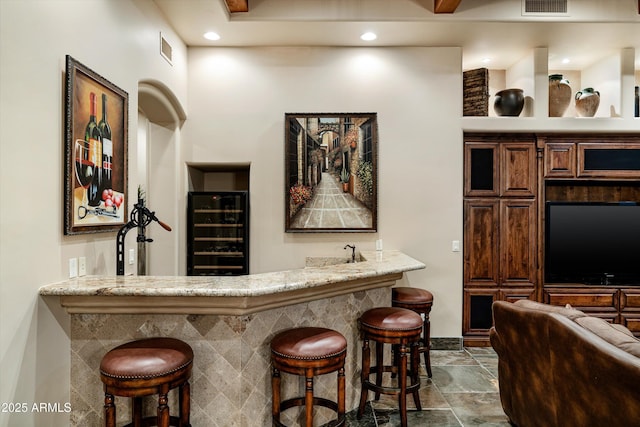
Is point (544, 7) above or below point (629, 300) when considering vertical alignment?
above

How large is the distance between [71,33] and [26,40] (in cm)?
41

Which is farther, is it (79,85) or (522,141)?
(522,141)

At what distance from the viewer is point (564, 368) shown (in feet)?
6.47

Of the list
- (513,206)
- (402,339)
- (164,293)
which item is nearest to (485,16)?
(513,206)

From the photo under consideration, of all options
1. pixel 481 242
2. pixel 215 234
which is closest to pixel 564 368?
pixel 481 242

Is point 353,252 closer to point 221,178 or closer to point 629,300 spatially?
point 221,178

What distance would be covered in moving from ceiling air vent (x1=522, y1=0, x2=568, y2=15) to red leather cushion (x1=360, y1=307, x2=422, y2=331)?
10.7ft

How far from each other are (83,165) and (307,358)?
1.85 metres

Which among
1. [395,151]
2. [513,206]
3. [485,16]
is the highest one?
[485,16]

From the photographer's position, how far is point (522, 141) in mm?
4418

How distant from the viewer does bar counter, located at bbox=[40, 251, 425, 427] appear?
210cm

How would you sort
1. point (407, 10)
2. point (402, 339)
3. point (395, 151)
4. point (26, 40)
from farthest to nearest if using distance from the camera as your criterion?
1. point (395, 151)
2. point (407, 10)
3. point (402, 339)
4. point (26, 40)

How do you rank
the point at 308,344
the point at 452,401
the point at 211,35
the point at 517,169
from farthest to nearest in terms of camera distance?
the point at 517,169 → the point at 211,35 → the point at 452,401 → the point at 308,344

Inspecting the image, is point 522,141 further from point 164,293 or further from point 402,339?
point 164,293
